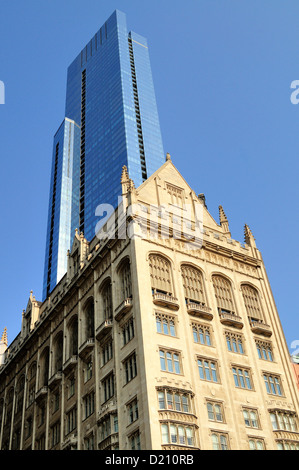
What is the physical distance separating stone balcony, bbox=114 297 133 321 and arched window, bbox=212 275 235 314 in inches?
399

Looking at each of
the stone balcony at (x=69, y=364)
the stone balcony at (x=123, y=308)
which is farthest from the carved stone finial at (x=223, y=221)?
the stone balcony at (x=69, y=364)

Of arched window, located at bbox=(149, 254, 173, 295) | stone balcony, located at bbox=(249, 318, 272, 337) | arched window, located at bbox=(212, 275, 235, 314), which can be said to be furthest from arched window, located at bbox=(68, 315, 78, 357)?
stone balcony, located at bbox=(249, 318, 272, 337)

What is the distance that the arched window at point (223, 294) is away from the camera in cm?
5755

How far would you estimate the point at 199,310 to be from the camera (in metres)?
53.4

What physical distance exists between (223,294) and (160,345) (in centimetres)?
1262

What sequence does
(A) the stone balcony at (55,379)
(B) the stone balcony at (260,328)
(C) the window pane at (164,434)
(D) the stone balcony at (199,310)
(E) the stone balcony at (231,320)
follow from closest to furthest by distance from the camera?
(C) the window pane at (164,434) → (D) the stone balcony at (199,310) → (E) the stone balcony at (231,320) → (B) the stone balcony at (260,328) → (A) the stone balcony at (55,379)

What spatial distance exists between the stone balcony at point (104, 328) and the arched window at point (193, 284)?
7808 millimetres

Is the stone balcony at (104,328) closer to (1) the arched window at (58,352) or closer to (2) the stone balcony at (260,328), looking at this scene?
(1) the arched window at (58,352)

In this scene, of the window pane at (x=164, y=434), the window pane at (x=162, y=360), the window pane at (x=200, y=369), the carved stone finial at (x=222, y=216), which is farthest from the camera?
the carved stone finial at (x=222, y=216)

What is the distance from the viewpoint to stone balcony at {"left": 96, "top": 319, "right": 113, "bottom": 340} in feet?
175

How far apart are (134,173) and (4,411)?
8098cm

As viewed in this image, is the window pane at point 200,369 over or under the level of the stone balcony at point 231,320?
under

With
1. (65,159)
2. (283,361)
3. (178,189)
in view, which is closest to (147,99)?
(65,159)

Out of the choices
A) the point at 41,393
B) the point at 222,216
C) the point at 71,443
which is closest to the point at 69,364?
the point at 41,393
